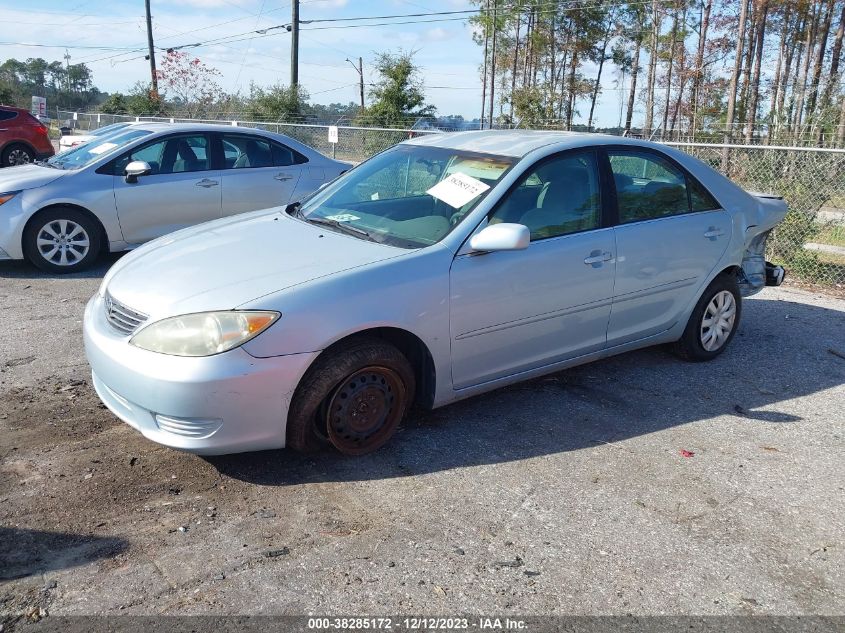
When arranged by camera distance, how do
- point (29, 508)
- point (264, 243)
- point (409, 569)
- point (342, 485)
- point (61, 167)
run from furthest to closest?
point (61, 167) → point (264, 243) → point (342, 485) → point (29, 508) → point (409, 569)

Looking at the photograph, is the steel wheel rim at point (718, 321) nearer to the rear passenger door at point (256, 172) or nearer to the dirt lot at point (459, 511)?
the dirt lot at point (459, 511)

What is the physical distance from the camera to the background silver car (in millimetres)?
7555

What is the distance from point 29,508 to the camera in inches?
131

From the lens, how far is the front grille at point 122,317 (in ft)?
12.0

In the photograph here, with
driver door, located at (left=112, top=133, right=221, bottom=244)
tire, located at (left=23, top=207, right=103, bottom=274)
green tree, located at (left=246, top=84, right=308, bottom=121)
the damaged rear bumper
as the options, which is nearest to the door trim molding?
the damaged rear bumper

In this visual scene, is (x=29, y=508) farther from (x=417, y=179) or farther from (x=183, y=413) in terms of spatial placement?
(x=417, y=179)

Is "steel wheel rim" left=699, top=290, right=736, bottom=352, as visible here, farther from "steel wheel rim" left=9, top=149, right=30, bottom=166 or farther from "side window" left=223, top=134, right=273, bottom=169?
"steel wheel rim" left=9, top=149, right=30, bottom=166

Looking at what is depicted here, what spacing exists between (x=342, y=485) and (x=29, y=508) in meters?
1.40

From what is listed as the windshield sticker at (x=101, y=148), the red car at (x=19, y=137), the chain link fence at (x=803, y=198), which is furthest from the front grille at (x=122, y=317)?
the red car at (x=19, y=137)

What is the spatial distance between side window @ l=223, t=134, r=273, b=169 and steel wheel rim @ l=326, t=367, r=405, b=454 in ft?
18.0

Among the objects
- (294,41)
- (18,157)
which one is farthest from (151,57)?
(18,157)

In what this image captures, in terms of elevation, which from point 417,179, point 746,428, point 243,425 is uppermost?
point 417,179

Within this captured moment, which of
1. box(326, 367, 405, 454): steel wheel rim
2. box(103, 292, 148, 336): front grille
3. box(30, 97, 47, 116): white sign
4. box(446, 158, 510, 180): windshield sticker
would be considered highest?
box(30, 97, 47, 116): white sign

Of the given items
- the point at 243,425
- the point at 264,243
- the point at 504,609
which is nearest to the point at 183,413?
the point at 243,425
